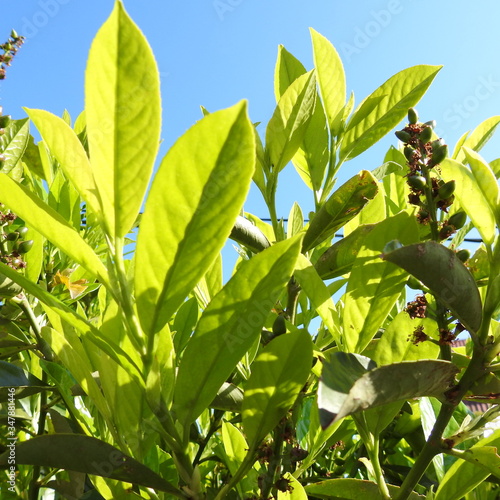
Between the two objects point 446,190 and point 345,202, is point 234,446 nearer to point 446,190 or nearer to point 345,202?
point 345,202

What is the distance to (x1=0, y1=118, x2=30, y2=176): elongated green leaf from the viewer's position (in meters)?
1.71

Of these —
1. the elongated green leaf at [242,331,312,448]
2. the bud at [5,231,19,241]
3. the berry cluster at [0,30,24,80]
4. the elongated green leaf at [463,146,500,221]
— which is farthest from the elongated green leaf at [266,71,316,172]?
the berry cluster at [0,30,24,80]

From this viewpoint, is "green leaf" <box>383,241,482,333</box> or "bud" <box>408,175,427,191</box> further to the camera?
"bud" <box>408,175,427,191</box>

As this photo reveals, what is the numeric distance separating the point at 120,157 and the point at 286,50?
1025 millimetres

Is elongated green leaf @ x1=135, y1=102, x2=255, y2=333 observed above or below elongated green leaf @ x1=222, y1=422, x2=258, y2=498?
above

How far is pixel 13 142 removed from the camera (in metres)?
1.76

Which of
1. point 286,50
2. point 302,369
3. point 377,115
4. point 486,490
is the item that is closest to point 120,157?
point 302,369

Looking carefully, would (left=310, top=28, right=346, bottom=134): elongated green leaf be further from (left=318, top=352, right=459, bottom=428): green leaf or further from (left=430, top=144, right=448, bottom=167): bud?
(left=318, top=352, right=459, bottom=428): green leaf

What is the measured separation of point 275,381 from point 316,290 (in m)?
0.22

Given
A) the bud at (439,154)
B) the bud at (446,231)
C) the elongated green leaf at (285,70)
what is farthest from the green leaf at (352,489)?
the elongated green leaf at (285,70)

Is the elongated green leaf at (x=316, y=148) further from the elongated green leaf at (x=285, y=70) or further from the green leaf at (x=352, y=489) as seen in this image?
the green leaf at (x=352, y=489)

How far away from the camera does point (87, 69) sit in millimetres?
632

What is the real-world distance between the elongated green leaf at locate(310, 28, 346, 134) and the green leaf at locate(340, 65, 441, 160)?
6 centimetres

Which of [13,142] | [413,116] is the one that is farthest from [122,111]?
[13,142]
